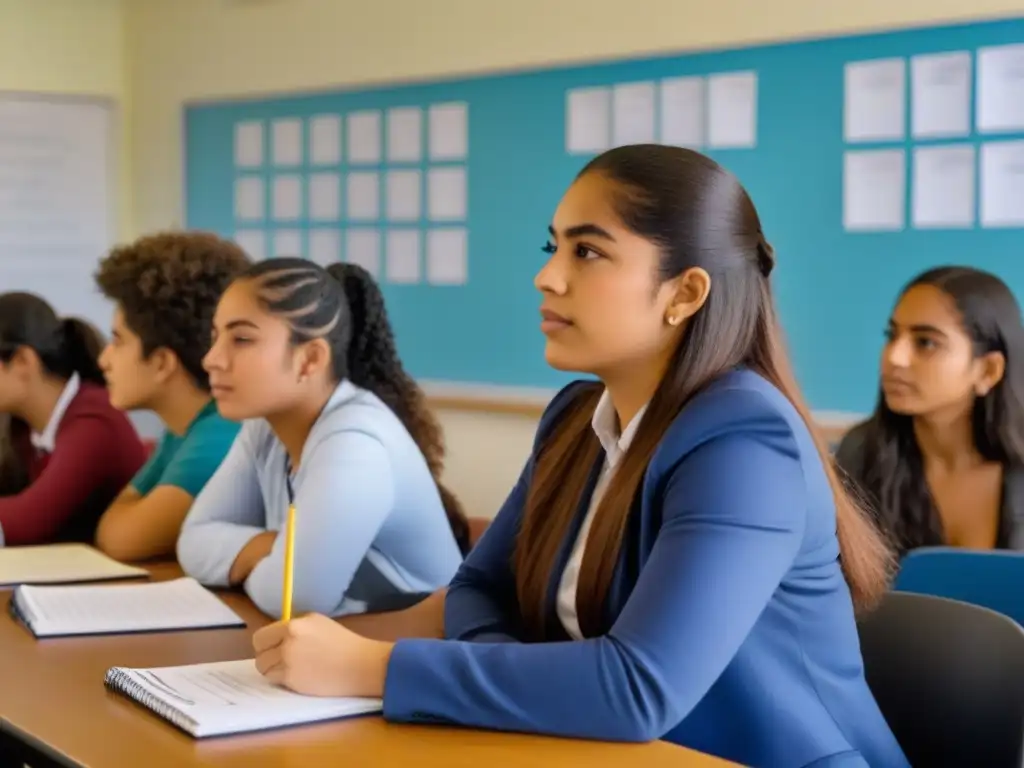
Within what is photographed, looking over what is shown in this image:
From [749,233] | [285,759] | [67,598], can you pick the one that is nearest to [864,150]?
[749,233]

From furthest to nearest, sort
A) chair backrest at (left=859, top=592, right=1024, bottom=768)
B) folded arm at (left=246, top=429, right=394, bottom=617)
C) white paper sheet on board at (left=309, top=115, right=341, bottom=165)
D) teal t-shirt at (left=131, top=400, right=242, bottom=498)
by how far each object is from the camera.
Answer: white paper sheet on board at (left=309, top=115, right=341, bottom=165) < teal t-shirt at (left=131, top=400, right=242, bottom=498) < folded arm at (left=246, top=429, right=394, bottom=617) < chair backrest at (left=859, top=592, right=1024, bottom=768)

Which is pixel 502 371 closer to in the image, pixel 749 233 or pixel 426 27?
pixel 426 27

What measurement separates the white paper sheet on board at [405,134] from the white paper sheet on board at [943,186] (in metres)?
1.72

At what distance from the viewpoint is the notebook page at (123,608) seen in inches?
73.3

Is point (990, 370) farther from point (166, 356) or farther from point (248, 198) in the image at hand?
point (248, 198)

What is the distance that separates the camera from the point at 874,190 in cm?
328

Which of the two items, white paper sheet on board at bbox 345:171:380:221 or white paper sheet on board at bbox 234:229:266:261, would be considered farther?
white paper sheet on board at bbox 234:229:266:261

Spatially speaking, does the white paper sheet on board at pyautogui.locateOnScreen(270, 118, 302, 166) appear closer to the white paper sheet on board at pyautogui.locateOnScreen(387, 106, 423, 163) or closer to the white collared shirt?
the white paper sheet on board at pyautogui.locateOnScreen(387, 106, 423, 163)

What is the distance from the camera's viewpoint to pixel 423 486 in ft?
7.46

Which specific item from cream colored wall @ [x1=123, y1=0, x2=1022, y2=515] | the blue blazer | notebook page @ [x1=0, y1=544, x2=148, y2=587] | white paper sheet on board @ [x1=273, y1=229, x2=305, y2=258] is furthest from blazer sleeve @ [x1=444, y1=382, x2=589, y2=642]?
white paper sheet on board @ [x1=273, y1=229, x2=305, y2=258]

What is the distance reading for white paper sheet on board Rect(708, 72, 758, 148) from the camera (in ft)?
11.4

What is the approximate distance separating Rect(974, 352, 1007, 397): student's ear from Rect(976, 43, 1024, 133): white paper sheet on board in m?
0.63

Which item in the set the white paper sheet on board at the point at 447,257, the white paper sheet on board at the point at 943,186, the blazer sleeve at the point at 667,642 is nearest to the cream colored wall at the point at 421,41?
the white paper sheet on board at the point at 943,186

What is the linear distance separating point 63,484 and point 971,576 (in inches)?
72.4
